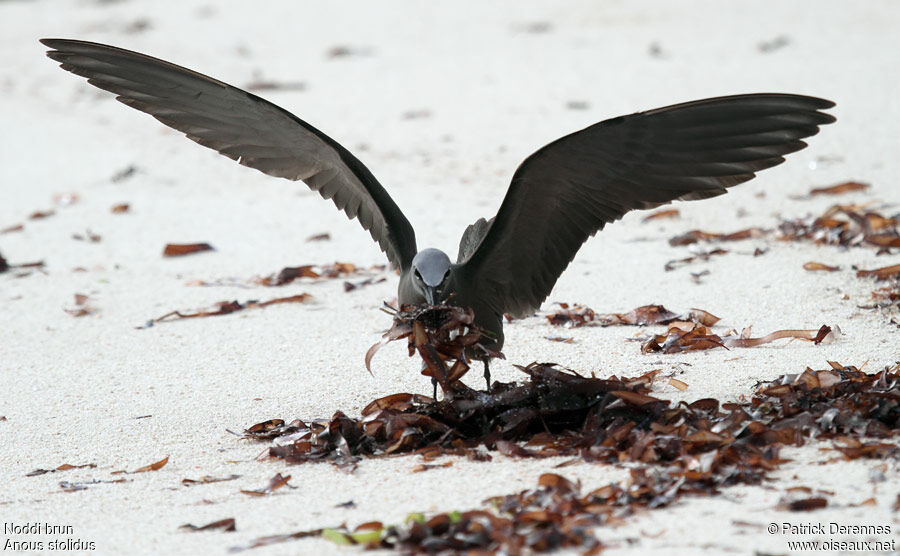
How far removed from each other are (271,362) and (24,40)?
985cm

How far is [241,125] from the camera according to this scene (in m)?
4.32

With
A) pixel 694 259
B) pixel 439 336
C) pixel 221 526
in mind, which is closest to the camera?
pixel 221 526

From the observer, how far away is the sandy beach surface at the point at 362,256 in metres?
3.05

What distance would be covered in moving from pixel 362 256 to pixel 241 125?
70.0 inches

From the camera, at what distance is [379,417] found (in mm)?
3541

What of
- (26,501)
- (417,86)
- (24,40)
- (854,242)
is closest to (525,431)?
(26,501)

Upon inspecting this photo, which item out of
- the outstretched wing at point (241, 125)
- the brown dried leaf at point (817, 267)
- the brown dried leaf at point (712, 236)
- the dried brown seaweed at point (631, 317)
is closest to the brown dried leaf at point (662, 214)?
the brown dried leaf at point (712, 236)

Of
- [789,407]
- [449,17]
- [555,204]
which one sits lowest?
[789,407]

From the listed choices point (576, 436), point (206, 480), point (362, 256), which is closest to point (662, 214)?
point (362, 256)

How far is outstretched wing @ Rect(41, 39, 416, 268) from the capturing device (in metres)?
4.11

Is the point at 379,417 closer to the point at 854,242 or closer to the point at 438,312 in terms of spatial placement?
the point at 438,312

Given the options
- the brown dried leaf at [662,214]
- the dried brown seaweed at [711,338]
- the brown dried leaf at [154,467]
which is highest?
the brown dried leaf at [662,214]

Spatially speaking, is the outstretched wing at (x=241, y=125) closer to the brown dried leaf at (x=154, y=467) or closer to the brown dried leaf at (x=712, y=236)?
the brown dried leaf at (x=154, y=467)

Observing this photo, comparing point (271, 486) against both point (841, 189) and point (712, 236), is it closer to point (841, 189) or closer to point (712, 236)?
point (712, 236)
